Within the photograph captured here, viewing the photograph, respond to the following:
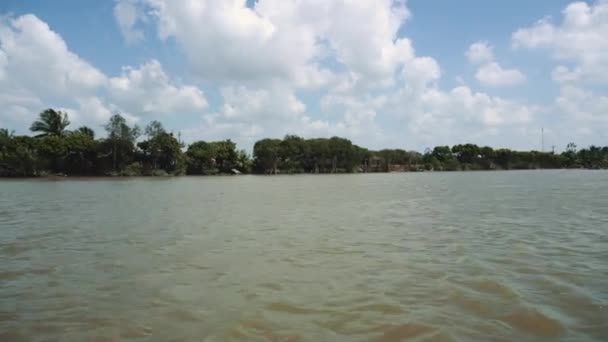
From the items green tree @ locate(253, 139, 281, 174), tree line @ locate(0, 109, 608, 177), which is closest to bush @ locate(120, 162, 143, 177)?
tree line @ locate(0, 109, 608, 177)

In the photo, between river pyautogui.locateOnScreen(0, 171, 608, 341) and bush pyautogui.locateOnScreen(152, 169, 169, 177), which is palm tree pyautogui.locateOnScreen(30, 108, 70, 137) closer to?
bush pyautogui.locateOnScreen(152, 169, 169, 177)

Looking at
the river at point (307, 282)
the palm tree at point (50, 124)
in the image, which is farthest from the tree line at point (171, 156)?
the river at point (307, 282)

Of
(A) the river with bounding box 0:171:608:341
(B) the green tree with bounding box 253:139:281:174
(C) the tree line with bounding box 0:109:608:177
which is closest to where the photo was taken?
(A) the river with bounding box 0:171:608:341

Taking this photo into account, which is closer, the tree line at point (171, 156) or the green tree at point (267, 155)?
the tree line at point (171, 156)

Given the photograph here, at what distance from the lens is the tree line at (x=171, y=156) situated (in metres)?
62.2

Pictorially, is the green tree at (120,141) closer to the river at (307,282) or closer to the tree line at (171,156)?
the tree line at (171,156)

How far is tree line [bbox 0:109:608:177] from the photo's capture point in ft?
204

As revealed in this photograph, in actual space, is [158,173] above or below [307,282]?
above

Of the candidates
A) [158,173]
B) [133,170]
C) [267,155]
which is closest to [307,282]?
[158,173]

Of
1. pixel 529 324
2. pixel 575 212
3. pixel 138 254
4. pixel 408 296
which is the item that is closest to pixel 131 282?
pixel 138 254

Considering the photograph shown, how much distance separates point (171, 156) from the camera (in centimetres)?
7106

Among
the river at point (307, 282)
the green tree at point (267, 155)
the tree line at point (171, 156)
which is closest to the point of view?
the river at point (307, 282)

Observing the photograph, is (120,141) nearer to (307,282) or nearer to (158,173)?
(158,173)

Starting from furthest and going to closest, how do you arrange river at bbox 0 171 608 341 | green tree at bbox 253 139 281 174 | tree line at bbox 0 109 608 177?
green tree at bbox 253 139 281 174 → tree line at bbox 0 109 608 177 → river at bbox 0 171 608 341
